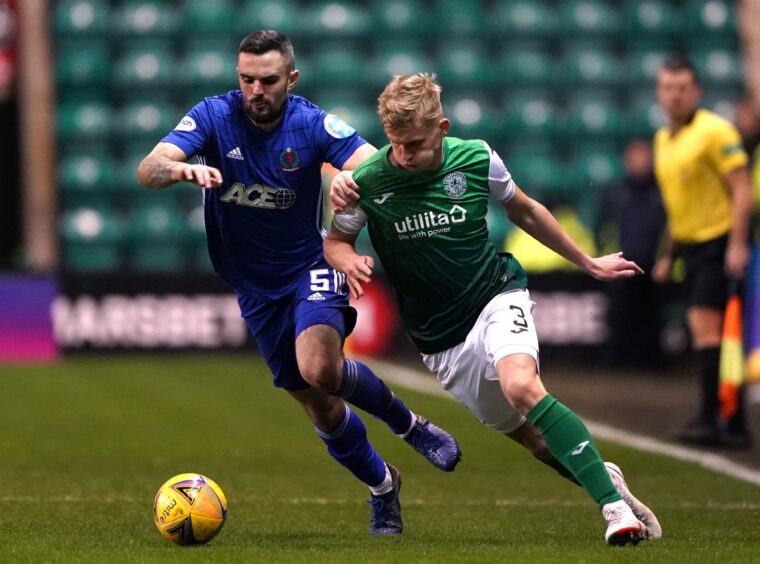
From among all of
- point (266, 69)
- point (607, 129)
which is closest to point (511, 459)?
point (266, 69)

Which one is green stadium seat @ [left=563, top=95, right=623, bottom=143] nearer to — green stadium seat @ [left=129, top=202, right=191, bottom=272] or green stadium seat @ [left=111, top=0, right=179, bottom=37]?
green stadium seat @ [left=129, top=202, right=191, bottom=272]

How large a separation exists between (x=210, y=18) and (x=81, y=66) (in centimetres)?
157

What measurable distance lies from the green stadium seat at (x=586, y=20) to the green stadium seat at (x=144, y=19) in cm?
459

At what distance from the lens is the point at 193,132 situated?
20.4 ft

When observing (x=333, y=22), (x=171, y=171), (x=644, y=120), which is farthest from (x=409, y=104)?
(x=333, y=22)

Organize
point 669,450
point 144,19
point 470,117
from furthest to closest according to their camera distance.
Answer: point 144,19
point 470,117
point 669,450

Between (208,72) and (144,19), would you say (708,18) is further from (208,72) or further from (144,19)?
(144,19)

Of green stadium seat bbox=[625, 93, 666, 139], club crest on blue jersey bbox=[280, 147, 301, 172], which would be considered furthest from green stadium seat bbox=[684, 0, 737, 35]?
club crest on blue jersey bbox=[280, 147, 301, 172]

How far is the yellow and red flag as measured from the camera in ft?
30.7

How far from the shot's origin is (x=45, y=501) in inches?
274

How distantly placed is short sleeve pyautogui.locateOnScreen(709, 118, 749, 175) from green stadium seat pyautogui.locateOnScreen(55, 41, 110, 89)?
10130 mm

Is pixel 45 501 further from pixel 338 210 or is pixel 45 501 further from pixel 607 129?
pixel 607 129

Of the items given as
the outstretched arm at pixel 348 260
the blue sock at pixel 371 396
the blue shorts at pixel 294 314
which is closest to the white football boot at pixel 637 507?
the blue sock at pixel 371 396

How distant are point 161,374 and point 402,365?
2345mm
